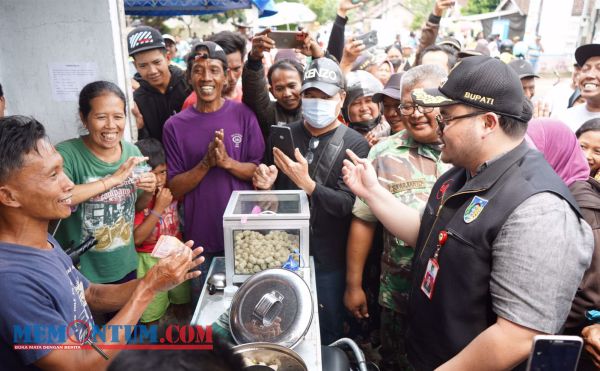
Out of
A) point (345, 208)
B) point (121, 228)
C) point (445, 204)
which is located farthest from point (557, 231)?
point (121, 228)

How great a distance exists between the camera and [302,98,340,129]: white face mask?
2854mm

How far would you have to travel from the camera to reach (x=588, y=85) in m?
3.39

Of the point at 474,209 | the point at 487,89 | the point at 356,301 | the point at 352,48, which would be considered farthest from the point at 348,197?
the point at 352,48

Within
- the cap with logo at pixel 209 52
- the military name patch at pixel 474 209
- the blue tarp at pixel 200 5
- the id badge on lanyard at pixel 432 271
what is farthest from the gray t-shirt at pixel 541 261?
the blue tarp at pixel 200 5

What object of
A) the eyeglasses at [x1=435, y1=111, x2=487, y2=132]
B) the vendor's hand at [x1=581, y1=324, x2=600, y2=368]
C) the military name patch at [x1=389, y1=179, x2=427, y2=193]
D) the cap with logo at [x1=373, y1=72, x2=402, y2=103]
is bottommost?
the vendor's hand at [x1=581, y1=324, x2=600, y2=368]

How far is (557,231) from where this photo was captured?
4.66ft

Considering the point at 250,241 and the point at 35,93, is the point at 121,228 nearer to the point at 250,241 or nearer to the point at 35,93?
the point at 250,241

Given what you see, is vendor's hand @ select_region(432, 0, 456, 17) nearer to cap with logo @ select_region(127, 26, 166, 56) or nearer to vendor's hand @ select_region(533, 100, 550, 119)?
vendor's hand @ select_region(533, 100, 550, 119)

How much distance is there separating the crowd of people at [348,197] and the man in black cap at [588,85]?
0.05ft

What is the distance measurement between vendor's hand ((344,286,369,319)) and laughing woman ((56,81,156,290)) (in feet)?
4.87

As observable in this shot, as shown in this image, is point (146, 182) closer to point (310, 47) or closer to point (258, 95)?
point (258, 95)

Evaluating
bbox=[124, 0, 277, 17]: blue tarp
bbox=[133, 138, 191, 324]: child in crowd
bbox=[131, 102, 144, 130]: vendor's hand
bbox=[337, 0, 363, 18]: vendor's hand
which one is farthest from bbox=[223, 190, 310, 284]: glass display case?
bbox=[124, 0, 277, 17]: blue tarp

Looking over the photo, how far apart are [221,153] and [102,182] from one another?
31.7 inches

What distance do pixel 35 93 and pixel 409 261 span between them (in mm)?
3028
